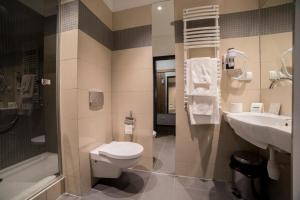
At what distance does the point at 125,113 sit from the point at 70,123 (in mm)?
734

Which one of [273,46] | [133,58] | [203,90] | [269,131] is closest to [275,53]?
[273,46]

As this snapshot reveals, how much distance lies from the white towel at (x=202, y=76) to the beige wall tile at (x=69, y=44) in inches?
47.9

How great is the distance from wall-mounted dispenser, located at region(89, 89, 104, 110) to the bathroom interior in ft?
0.05

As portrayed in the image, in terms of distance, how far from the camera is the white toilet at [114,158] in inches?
57.3

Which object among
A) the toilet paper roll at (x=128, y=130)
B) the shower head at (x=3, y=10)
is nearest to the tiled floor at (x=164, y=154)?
the toilet paper roll at (x=128, y=130)

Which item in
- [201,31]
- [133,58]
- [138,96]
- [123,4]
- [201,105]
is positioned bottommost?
[201,105]

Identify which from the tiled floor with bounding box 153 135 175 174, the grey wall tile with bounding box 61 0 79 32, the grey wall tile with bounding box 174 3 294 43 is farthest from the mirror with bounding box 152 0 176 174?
the grey wall tile with bounding box 61 0 79 32

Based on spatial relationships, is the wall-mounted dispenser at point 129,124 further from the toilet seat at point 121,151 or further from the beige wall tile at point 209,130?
the beige wall tile at point 209,130

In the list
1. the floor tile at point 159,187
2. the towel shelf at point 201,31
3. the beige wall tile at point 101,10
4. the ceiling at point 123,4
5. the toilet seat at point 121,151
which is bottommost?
the floor tile at point 159,187

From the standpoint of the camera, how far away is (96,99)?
5.60 ft

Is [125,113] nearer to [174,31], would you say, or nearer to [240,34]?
[174,31]

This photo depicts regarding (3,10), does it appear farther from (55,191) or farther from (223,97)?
(223,97)

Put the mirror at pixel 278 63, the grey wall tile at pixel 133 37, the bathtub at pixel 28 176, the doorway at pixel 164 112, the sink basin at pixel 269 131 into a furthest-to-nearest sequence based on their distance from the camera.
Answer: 1. the doorway at pixel 164 112
2. the grey wall tile at pixel 133 37
3. the bathtub at pixel 28 176
4. the mirror at pixel 278 63
5. the sink basin at pixel 269 131

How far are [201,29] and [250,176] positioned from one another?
1.60 metres
